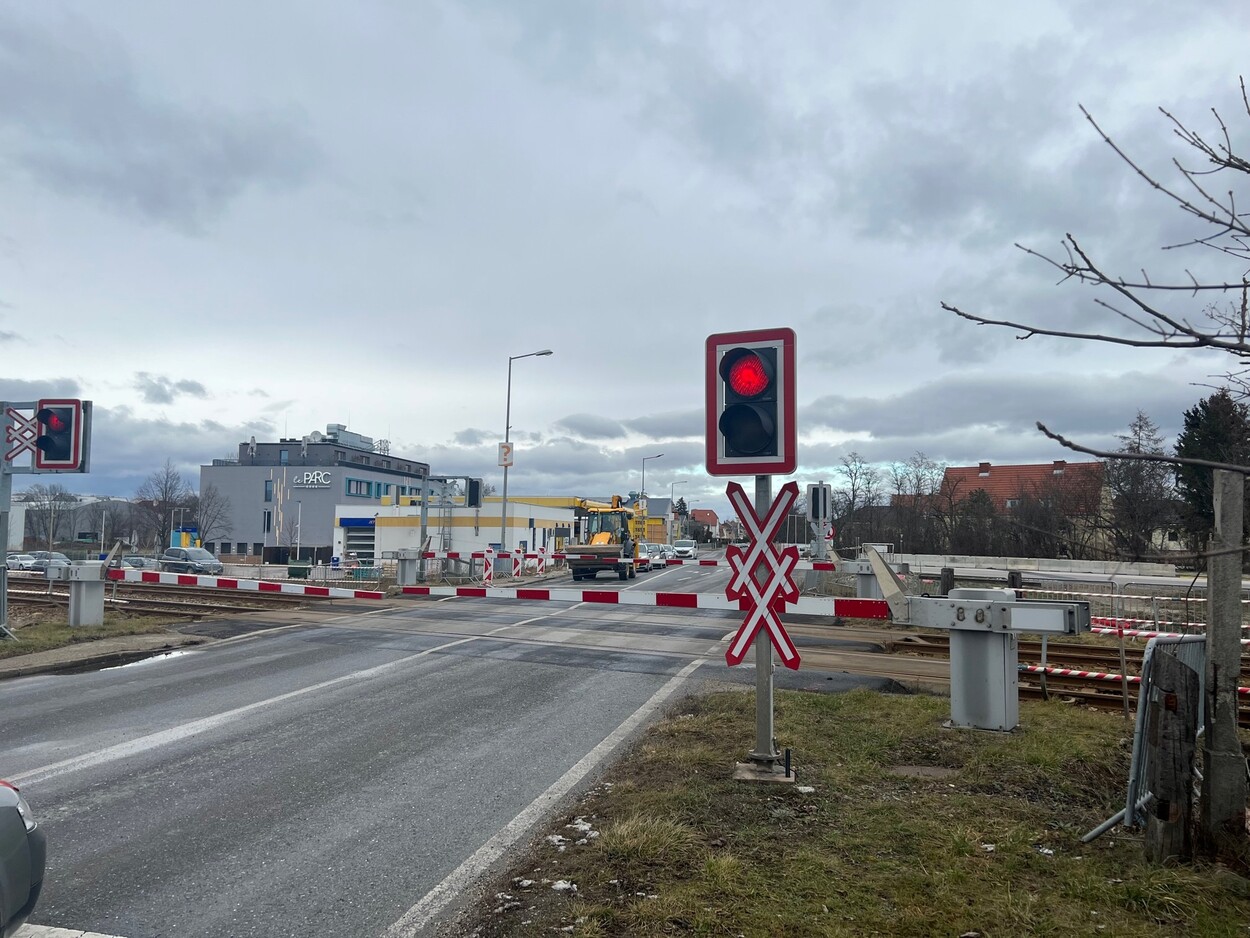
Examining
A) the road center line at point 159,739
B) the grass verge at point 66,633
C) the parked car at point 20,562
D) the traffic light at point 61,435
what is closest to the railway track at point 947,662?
the road center line at point 159,739

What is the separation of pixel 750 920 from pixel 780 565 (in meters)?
2.96

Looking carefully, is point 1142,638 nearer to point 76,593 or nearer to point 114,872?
point 114,872

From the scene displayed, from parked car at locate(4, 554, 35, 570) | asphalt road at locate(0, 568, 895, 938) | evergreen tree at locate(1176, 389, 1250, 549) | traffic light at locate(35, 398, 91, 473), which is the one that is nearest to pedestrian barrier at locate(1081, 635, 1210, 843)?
evergreen tree at locate(1176, 389, 1250, 549)

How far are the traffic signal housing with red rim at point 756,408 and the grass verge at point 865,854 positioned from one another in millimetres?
2325

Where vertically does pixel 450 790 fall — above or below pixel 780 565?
below

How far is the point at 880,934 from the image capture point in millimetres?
3518

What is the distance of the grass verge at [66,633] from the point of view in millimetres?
12789

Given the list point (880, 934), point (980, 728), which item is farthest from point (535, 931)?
point (980, 728)

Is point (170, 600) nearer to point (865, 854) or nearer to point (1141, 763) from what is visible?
point (865, 854)

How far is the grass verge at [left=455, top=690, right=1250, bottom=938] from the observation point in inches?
144

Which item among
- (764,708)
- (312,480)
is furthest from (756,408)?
(312,480)

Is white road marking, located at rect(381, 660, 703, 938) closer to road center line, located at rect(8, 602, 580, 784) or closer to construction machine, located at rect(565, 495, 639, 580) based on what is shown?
road center line, located at rect(8, 602, 580, 784)

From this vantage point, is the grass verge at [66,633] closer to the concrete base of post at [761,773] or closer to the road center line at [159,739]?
the road center line at [159,739]

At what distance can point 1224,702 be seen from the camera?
4.24 m
